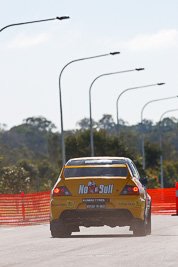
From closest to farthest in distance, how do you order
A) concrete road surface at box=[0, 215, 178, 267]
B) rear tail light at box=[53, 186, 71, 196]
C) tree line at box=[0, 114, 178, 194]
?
concrete road surface at box=[0, 215, 178, 267] < rear tail light at box=[53, 186, 71, 196] < tree line at box=[0, 114, 178, 194]

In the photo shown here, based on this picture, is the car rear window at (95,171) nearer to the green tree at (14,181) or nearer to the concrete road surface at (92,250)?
the concrete road surface at (92,250)

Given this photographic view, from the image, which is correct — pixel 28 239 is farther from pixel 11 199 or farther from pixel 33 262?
pixel 11 199

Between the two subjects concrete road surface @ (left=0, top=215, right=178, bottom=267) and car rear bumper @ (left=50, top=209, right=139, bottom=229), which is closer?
concrete road surface @ (left=0, top=215, right=178, bottom=267)

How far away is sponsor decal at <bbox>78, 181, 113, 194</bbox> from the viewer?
1722 cm

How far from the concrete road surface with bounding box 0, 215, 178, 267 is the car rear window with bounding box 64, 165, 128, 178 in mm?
1394

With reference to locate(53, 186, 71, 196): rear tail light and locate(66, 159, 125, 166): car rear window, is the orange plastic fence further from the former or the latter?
locate(53, 186, 71, 196): rear tail light

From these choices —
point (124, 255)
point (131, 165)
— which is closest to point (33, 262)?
point (124, 255)

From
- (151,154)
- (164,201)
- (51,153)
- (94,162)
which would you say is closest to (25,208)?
(164,201)

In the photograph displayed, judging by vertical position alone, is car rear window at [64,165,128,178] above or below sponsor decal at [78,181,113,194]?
above

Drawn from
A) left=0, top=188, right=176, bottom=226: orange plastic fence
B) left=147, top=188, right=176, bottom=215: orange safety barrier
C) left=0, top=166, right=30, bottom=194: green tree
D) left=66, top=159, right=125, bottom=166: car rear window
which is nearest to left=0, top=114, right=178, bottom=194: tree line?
left=0, top=166, right=30, bottom=194: green tree

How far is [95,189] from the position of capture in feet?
56.5

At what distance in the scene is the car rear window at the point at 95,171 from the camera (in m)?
17.6

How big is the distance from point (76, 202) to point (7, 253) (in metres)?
3.22

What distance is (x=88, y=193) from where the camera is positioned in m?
17.2
